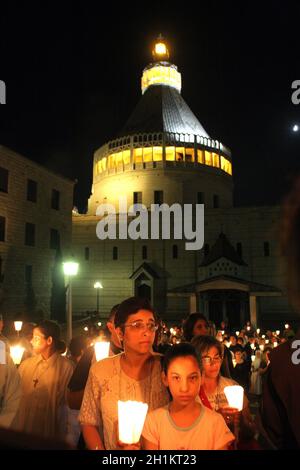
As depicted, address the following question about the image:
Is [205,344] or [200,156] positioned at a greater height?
[200,156]

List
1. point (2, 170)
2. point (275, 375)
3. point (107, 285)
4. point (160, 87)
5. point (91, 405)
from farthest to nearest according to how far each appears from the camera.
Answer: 1. point (160, 87)
2. point (107, 285)
3. point (2, 170)
4. point (91, 405)
5. point (275, 375)

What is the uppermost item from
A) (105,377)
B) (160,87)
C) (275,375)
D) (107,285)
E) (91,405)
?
(160,87)

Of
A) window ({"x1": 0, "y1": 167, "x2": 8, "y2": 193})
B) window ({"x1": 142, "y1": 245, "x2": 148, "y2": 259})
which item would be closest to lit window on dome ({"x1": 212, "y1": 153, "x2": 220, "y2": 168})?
window ({"x1": 142, "y1": 245, "x2": 148, "y2": 259})

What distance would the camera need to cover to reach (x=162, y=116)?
51.0 metres

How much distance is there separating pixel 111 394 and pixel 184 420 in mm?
656

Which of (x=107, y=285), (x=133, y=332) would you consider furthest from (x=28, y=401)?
(x=107, y=285)

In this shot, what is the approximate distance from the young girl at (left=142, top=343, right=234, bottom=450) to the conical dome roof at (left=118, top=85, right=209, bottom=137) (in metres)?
47.6

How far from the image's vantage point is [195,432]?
257 cm

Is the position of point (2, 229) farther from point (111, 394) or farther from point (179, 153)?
point (111, 394)

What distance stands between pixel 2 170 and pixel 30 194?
11.4 ft

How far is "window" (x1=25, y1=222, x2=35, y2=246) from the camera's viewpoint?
29864 millimetres

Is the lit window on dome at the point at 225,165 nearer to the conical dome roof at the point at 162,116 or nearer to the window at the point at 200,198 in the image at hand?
the conical dome roof at the point at 162,116

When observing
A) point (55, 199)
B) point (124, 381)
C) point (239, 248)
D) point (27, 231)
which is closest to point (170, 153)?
point (239, 248)
